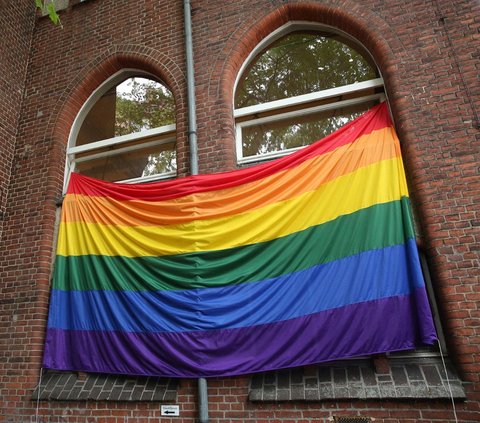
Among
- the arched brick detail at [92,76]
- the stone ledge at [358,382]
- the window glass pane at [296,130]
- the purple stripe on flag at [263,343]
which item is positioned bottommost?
the stone ledge at [358,382]

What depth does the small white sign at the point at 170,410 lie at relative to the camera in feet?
12.5

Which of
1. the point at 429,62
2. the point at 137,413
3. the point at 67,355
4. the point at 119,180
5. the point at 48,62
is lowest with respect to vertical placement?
the point at 137,413

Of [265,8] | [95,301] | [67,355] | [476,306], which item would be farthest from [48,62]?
[476,306]

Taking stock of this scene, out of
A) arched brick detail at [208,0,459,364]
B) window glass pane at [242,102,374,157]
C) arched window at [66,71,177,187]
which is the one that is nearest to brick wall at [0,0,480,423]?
arched brick detail at [208,0,459,364]

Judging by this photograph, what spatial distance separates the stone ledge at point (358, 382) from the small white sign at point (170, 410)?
83 centimetres

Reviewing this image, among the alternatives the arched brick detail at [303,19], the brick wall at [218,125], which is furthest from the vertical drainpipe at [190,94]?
the arched brick detail at [303,19]

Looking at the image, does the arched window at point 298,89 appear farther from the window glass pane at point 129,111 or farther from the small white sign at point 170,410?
the small white sign at point 170,410

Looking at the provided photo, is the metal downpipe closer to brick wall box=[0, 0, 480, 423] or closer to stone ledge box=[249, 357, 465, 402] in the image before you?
brick wall box=[0, 0, 480, 423]

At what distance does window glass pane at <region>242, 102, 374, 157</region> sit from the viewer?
183 inches

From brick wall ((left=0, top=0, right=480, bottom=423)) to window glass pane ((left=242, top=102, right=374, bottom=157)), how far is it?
417 millimetres

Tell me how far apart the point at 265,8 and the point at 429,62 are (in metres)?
2.35

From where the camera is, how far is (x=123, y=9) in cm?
603

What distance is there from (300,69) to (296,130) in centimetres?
97

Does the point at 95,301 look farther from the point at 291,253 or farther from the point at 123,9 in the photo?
the point at 123,9
